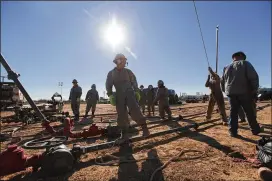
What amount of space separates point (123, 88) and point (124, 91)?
0.08 meters

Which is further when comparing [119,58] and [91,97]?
[91,97]

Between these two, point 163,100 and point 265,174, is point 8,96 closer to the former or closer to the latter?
point 163,100

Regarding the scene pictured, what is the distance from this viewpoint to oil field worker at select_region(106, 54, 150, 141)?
217 inches

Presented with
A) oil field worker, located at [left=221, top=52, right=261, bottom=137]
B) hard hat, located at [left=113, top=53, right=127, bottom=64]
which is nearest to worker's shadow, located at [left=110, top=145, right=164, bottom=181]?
hard hat, located at [left=113, top=53, right=127, bottom=64]

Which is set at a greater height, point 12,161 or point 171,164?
point 12,161

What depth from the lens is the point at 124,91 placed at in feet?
18.3

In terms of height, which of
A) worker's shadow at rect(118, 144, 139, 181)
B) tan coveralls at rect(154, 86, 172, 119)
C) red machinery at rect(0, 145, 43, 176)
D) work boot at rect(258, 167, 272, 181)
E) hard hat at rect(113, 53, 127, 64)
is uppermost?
hard hat at rect(113, 53, 127, 64)

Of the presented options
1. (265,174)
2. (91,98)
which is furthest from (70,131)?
(91,98)

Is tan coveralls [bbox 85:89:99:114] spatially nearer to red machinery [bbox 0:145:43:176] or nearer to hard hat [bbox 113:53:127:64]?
hard hat [bbox 113:53:127:64]

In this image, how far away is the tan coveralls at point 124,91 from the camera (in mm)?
5487

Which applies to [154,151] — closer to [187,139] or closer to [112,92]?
[187,139]

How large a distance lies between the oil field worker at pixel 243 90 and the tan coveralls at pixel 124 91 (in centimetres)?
281

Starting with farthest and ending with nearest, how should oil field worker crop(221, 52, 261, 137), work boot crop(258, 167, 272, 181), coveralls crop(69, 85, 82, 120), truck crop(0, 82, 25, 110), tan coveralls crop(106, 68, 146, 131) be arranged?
truck crop(0, 82, 25, 110), coveralls crop(69, 85, 82, 120), oil field worker crop(221, 52, 261, 137), tan coveralls crop(106, 68, 146, 131), work boot crop(258, 167, 272, 181)

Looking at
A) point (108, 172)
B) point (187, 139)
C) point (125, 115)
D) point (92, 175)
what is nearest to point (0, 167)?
point (92, 175)
